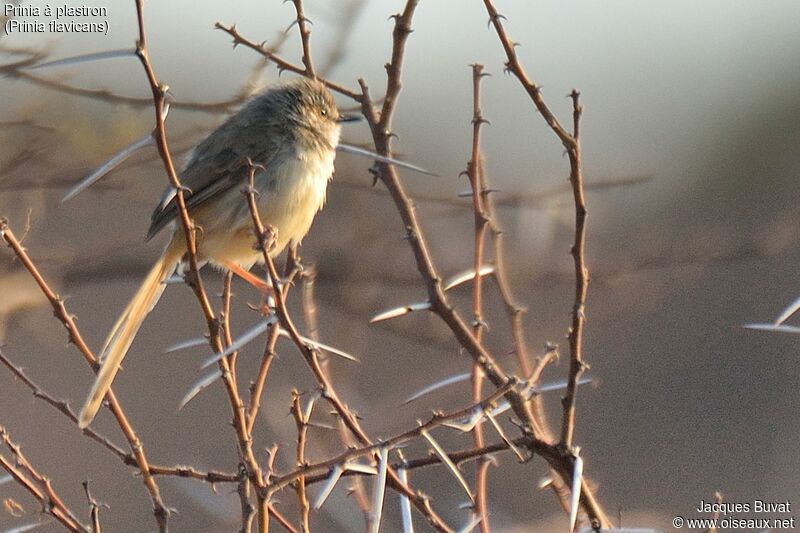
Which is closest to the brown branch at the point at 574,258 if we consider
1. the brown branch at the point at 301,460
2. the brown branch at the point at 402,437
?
the brown branch at the point at 402,437

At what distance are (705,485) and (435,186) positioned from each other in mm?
5844

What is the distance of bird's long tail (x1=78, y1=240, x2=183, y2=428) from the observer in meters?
3.12

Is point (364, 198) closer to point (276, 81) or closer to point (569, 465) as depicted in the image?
point (276, 81)

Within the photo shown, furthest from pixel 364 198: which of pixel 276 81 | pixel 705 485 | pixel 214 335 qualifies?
pixel 705 485

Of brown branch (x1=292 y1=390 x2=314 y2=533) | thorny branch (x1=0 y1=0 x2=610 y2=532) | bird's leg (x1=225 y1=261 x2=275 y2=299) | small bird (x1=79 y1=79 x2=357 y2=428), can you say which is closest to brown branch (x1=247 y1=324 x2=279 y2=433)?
thorny branch (x1=0 y1=0 x2=610 y2=532)

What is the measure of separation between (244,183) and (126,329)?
107cm

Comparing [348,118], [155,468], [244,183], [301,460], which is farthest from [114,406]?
[348,118]

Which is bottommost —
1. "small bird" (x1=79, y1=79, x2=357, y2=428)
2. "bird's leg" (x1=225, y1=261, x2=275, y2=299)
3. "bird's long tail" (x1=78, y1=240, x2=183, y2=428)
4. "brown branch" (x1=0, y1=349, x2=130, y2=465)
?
"brown branch" (x1=0, y1=349, x2=130, y2=465)

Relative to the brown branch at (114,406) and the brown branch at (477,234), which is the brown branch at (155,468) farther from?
the brown branch at (477,234)

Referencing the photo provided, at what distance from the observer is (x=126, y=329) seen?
3945 mm

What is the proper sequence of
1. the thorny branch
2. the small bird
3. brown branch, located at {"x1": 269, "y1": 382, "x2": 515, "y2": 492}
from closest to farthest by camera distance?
1. brown branch, located at {"x1": 269, "y1": 382, "x2": 515, "y2": 492}
2. the thorny branch
3. the small bird

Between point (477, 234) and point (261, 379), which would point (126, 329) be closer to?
point (261, 379)

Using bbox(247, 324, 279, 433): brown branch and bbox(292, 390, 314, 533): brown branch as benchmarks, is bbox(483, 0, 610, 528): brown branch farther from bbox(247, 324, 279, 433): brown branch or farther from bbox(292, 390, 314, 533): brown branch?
bbox(247, 324, 279, 433): brown branch

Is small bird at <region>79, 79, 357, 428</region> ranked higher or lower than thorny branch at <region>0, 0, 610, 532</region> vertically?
higher
